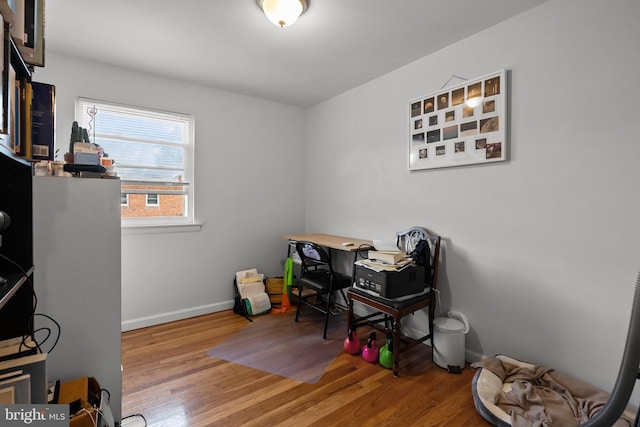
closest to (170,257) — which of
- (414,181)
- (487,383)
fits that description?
(414,181)

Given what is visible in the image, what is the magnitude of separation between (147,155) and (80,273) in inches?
75.4

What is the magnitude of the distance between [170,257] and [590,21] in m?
3.75

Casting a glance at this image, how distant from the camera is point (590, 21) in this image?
1.70 m

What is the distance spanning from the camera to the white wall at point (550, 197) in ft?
5.37

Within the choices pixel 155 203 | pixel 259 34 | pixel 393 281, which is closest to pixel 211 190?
pixel 155 203

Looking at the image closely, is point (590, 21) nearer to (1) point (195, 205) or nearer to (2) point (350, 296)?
(2) point (350, 296)

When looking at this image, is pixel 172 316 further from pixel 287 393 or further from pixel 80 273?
pixel 80 273

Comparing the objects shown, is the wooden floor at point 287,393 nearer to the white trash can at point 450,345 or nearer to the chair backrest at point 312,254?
the white trash can at point 450,345

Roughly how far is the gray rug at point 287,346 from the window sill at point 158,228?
3.91 ft

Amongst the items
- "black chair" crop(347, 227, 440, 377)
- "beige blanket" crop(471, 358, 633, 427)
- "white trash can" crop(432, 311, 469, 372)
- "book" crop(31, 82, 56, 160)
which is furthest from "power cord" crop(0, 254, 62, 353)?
"white trash can" crop(432, 311, 469, 372)

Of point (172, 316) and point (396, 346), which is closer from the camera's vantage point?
point (396, 346)

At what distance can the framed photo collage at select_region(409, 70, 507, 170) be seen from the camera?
6.80 feet

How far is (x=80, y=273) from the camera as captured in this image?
141cm

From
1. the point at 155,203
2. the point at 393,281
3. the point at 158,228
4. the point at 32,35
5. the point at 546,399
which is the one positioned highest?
the point at 32,35
